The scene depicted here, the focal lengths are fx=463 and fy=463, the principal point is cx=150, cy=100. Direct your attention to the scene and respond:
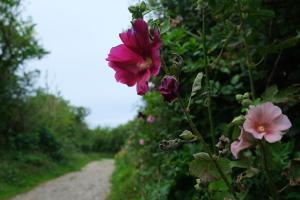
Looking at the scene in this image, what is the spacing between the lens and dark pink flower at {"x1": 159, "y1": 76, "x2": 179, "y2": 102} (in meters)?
1.32

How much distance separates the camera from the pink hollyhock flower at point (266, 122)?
1.32 m

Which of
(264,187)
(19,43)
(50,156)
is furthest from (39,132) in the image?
(264,187)

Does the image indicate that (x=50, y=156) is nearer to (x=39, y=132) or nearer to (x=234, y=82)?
(x=39, y=132)

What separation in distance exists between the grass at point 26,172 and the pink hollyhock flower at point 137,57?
9.73 m

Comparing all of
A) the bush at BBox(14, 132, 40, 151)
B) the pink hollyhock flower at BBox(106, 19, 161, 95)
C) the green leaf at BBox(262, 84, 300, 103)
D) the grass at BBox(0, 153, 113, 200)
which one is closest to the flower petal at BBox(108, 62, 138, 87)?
the pink hollyhock flower at BBox(106, 19, 161, 95)

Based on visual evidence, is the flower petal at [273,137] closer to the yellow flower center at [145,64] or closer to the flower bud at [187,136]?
the flower bud at [187,136]

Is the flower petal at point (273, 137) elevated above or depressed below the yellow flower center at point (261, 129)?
below

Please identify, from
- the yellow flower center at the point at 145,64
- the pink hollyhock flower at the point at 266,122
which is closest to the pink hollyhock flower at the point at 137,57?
the yellow flower center at the point at 145,64

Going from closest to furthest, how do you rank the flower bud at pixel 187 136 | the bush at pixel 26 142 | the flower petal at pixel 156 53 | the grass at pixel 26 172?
the flower petal at pixel 156 53
the flower bud at pixel 187 136
the grass at pixel 26 172
the bush at pixel 26 142

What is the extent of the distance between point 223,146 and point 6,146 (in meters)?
16.3

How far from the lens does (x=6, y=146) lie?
55.3 feet

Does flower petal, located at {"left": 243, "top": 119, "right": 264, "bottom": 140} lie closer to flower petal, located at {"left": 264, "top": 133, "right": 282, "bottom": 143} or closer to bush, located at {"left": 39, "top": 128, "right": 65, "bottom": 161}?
flower petal, located at {"left": 264, "top": 133, "right": 282, "bottom": 143}

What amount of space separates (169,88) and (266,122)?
30 centimetres

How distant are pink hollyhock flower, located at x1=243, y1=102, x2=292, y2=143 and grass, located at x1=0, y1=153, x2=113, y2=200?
9857 millimetres
